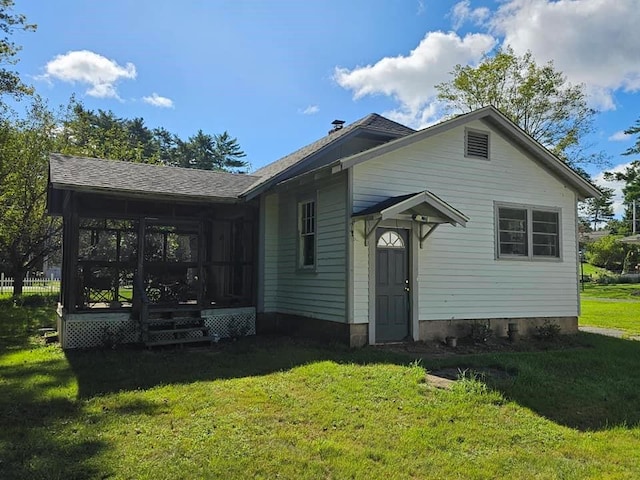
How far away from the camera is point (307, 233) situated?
10.3m

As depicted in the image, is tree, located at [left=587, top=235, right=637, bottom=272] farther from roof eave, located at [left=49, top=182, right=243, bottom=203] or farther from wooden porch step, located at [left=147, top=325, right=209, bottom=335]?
wooden porch step, located at [left=147, top=325, right=209, bottom=335]

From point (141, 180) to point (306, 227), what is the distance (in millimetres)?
3694

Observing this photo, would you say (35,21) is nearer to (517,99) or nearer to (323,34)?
(323,34)

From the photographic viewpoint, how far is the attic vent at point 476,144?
10562 millimetres

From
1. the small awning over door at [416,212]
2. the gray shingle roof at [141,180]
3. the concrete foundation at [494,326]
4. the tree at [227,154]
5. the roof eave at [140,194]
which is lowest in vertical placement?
the concrete foundation at [494,326]

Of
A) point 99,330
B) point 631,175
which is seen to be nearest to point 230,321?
point 99,330

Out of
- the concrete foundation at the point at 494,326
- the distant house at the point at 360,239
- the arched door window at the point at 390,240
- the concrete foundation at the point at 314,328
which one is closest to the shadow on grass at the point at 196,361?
the concrete foundation at the point at 314,328

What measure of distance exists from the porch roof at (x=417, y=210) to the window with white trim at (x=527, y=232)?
2139 mm

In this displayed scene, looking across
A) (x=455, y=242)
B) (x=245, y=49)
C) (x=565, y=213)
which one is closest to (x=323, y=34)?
(x=245, y=49)

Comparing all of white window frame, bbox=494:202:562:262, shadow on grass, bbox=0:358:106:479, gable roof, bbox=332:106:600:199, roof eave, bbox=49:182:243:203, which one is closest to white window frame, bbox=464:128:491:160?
gable roof, bbox=332:106:600:199

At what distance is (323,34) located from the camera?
452 inches

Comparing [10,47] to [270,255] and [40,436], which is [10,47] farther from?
[40,436]

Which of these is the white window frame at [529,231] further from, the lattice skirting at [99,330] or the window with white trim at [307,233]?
the lattice skirting at [99,330]

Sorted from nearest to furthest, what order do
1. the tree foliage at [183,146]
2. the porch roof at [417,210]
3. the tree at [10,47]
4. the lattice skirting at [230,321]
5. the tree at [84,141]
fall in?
1. the porch roof at [417,210]
2. the lattice skirting at [230,321]
3. the tree at [10,47]
4. the tree at [84,141]
5. the tree foliage at [183,146]
